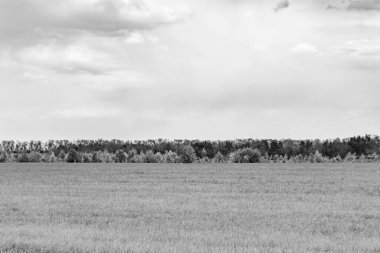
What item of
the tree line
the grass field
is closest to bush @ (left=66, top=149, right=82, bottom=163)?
the tree line

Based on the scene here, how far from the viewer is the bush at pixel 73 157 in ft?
283

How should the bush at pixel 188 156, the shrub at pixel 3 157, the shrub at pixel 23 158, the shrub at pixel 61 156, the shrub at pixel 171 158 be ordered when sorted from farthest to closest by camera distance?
the shrub at pixel 61 156, the shrub at pixel 23 158, the shrub at pixel 3 157, the shrub at pixel 171 158, the bush at pixel 188 156

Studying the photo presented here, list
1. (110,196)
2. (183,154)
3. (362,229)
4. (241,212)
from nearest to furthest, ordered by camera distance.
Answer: (362,229)
(241,212)
(110,196)
(183,154)

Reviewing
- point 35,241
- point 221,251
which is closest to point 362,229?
point 221,251

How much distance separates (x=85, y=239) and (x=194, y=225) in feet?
11.5

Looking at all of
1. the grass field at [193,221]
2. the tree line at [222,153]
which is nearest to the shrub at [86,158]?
the tree line at [222,153]

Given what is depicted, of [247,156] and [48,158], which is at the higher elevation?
[247,156]

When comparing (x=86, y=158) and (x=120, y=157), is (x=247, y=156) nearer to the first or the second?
(x=120, y=157)

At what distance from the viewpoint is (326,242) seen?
44.5 feet

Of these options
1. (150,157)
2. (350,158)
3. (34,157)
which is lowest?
(34,157)

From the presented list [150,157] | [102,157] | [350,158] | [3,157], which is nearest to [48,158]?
[3,157]

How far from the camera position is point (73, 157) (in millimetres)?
86750

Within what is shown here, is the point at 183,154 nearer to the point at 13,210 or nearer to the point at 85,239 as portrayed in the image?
the point at 13,210

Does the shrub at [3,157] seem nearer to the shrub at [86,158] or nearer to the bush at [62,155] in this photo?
the bush at [62,155]
